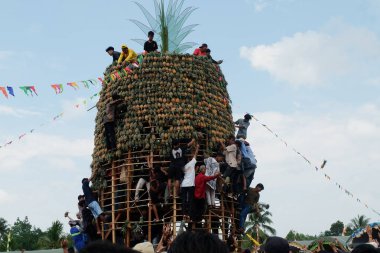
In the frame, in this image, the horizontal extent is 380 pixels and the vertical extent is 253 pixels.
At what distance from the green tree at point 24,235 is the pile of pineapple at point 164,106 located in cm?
3147

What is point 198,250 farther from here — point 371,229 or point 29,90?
point 29,90

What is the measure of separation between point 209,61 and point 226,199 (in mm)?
4104

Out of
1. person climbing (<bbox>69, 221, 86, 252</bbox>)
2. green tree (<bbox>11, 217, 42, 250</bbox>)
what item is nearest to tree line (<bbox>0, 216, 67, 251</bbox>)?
green tree (<bbox>11, 217, 42, 250</bbox>)

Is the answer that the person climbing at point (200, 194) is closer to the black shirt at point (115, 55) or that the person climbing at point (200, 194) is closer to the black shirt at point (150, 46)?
the black shirt at point (150, 46)

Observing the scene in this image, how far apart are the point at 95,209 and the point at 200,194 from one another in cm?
305

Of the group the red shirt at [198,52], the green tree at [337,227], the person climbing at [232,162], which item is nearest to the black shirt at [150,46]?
the red shirt at [198,52]

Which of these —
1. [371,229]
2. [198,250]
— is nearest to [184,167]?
[371,229]

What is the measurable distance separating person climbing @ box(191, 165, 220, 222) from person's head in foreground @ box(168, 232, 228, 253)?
10.6 meters

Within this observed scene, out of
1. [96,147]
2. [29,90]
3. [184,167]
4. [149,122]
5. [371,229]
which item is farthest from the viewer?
[96,147]

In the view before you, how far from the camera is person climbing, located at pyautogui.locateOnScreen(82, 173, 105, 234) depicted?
15.3 meters

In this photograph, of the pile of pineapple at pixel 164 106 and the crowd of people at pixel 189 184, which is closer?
the crowd of people at pixel 189 184

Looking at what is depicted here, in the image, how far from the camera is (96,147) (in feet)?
55.2

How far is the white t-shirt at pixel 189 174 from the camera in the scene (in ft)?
46.4

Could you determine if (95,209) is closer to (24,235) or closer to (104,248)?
(104,248)
